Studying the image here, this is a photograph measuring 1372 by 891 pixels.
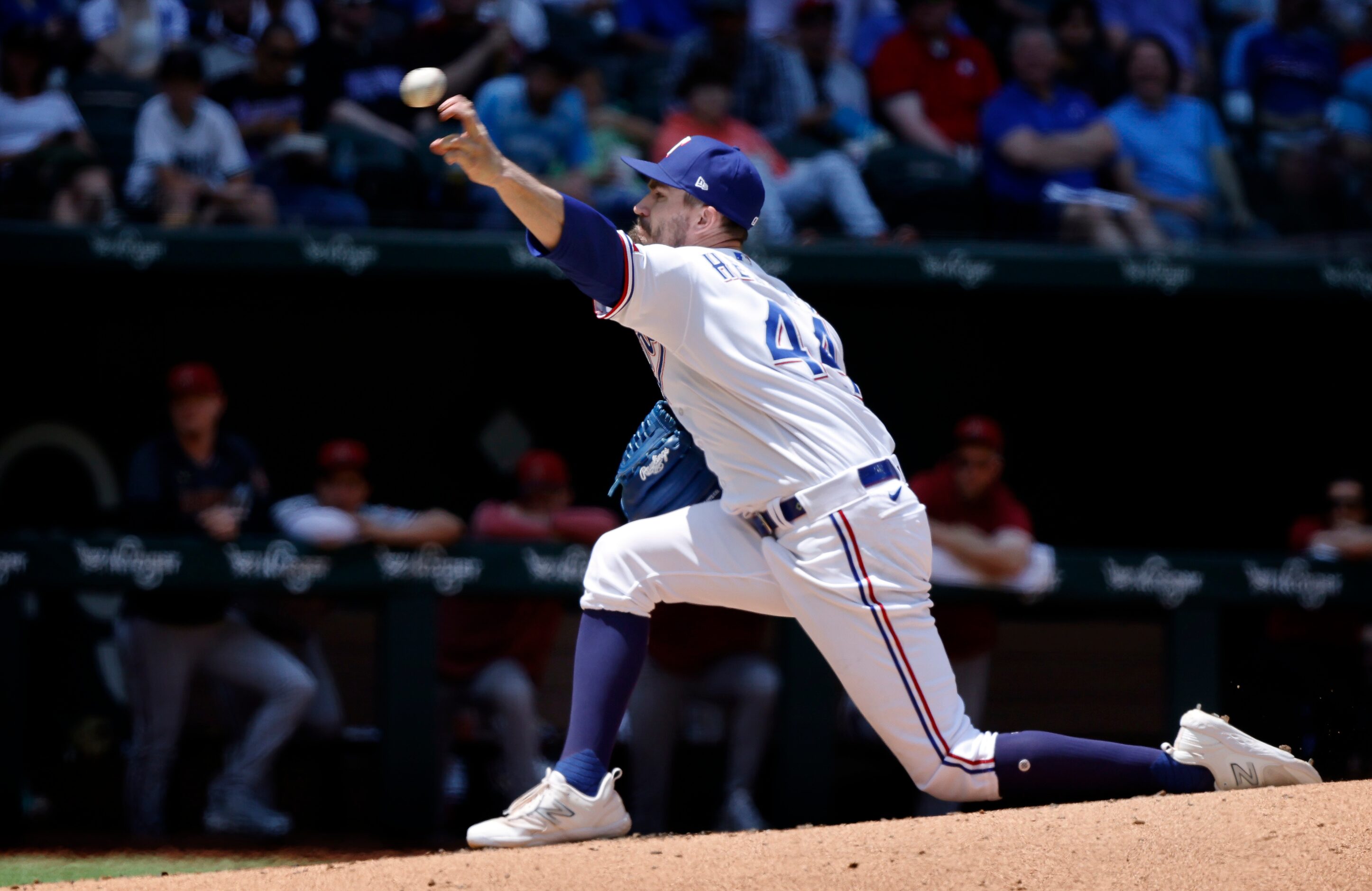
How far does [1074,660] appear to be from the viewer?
4.98m

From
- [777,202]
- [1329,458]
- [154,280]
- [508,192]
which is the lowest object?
[1329,458]

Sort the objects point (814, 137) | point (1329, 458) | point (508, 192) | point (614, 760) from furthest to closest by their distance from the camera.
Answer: point (1329, 458)
point (814, 137)
point (614, 760)
point (508, 192)

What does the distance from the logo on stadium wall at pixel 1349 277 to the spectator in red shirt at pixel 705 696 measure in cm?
275

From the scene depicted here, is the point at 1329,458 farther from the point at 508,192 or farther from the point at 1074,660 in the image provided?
the point at 508,192

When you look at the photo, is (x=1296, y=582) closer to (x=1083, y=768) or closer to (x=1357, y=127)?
(x=1357, y=127)

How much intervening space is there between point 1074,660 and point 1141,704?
262 millimetres

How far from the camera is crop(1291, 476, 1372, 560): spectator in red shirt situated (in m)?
5.18

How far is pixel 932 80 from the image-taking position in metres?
6.52

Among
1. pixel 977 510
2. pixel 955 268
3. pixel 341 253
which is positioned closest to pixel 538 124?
pixel 341 253

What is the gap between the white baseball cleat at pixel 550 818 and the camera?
9.01ft

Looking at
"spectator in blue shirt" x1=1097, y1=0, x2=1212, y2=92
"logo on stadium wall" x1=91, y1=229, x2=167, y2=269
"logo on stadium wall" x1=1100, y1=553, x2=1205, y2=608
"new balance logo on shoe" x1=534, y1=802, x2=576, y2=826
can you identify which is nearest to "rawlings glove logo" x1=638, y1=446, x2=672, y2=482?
"new balance logo on shoe" x1=534, y1=802, x2=576, y2=826

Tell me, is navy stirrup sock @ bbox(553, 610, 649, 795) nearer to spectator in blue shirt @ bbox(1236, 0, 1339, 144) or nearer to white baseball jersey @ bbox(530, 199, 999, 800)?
white baseball jersey @ bbox(530, 199, 999, 800)

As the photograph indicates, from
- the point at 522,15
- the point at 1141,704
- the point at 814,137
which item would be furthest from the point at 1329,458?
the point at 522,15

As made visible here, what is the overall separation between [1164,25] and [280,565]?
16.3ft
